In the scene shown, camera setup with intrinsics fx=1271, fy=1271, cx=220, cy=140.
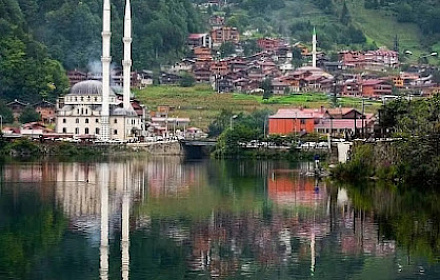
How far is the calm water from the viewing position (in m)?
20.8

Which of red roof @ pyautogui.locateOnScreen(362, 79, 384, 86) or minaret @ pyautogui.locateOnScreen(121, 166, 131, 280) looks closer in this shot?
minaret @ pyautogui.locateOnScreen(121, 166, 131, 280)

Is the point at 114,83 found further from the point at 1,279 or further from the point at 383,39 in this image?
the point at 1,279

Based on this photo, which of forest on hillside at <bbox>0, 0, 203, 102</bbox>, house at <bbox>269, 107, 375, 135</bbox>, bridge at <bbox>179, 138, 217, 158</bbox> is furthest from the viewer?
forest on hillside at <bbox>0, 0, 203, 102</bbox>

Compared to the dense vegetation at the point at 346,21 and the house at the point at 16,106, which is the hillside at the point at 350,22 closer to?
the dense vegetation at the point at 346,21

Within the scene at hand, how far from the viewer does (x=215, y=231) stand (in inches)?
1003

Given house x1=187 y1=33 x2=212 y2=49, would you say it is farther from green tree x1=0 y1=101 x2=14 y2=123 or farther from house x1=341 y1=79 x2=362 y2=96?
green tree x1=0 y1=101 x2=14 y2=123

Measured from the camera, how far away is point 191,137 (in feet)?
258

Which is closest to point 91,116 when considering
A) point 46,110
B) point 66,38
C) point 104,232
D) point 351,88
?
point 46,110

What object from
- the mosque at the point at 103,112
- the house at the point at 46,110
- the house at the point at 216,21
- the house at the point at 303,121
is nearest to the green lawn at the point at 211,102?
the mosque at the point at 103,112

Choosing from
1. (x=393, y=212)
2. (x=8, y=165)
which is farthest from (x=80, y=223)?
(x=8, y=165)

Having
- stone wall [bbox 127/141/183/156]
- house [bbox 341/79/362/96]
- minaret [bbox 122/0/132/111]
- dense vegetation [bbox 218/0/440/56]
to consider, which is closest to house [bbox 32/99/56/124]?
minaret [bbox 122/0/132/111]

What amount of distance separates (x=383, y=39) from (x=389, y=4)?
9240 millimetres

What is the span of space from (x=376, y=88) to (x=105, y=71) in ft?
88.4

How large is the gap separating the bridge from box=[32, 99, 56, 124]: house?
43.9ft
